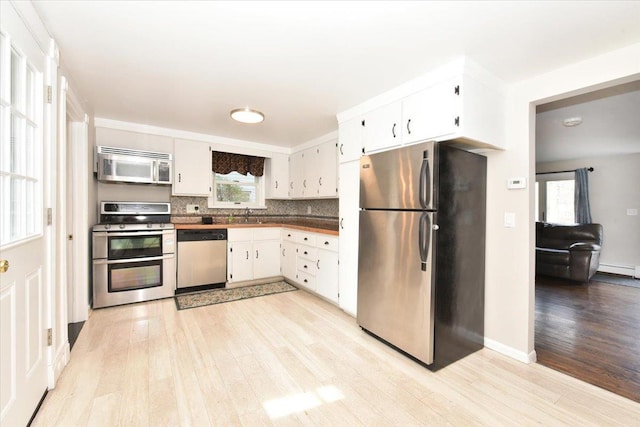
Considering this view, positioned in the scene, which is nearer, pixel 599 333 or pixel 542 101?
pixel 542 101

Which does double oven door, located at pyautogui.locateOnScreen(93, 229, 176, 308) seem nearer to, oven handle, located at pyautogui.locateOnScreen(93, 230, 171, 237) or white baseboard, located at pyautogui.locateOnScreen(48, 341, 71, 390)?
oven handle, located at pyautogui.locateOnScreen(93, 230, 171, 237)

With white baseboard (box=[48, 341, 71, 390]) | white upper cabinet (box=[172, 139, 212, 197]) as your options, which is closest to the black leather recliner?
white upper cabinet (box=[172, 139, 212, 197])

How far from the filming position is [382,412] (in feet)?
5.42

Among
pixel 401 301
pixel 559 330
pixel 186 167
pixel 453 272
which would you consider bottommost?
pixel 559 330

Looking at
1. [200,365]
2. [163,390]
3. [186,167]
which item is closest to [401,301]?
[200,365]

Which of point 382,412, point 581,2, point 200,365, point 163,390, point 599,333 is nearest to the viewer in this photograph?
point 581,2

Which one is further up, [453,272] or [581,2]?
[581,2]

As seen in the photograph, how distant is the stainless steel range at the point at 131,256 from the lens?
319 cm

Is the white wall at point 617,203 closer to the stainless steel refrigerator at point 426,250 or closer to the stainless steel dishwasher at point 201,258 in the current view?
the stainless steel refrigerator at point 426,250

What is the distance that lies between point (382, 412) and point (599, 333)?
2.61 m

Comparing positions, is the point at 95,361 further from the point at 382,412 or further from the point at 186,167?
the point at 186,167

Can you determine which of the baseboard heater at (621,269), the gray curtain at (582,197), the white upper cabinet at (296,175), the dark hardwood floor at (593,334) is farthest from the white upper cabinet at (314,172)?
the baseboard heater at (621,269)

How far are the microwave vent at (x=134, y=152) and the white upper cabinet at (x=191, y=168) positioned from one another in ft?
0.55

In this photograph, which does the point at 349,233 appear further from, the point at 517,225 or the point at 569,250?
the point at 569,250
